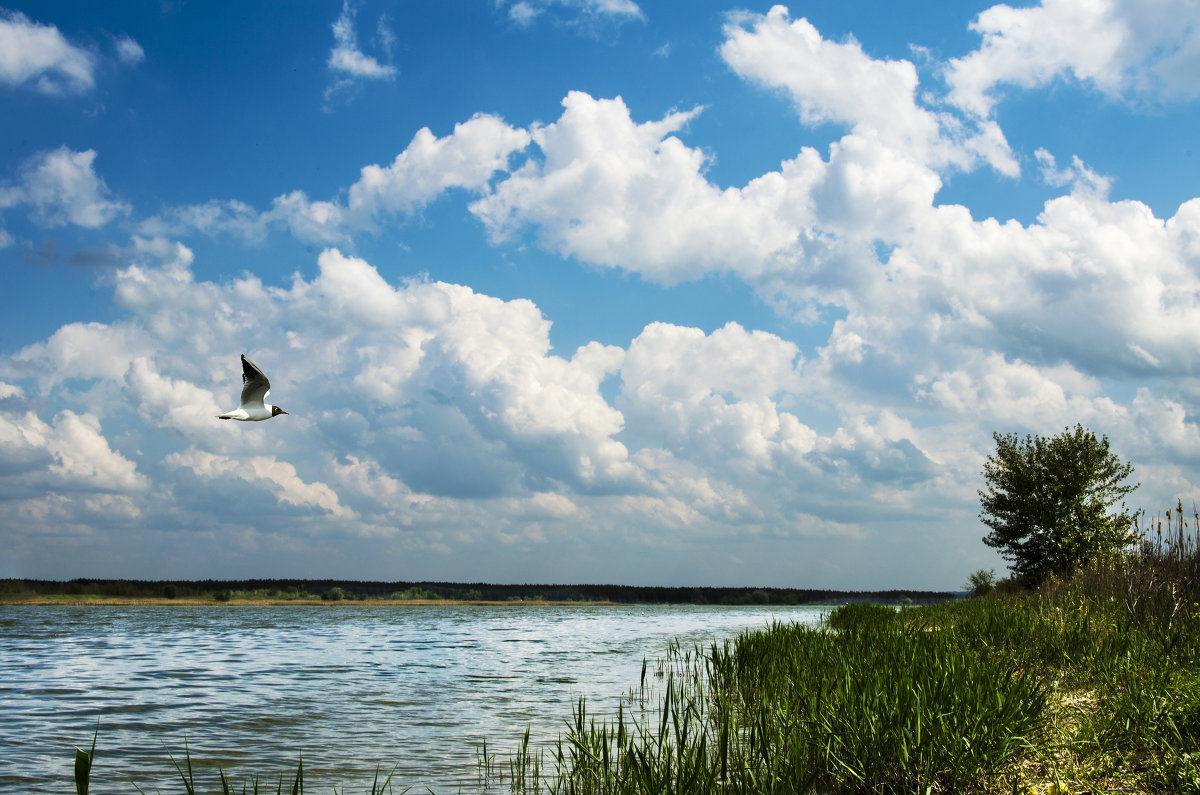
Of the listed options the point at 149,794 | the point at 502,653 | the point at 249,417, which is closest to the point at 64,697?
the point at 249,417

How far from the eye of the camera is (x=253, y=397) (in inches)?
604

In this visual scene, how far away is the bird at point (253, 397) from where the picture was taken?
15.0m

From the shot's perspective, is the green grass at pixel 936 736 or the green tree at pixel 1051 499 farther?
the green tree at pixel 1051 499

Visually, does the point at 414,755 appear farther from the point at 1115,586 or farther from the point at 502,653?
the point at 502,653

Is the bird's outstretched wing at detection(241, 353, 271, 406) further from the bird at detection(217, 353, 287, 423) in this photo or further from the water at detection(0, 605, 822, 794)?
the water at detection(0, 605, 822, 794)

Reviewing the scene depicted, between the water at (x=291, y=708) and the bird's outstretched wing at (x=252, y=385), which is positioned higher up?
the bird's outstretched wing at (x=252, y=385)

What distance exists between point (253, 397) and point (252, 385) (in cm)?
29

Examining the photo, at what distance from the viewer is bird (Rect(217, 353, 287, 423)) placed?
49.1 feet

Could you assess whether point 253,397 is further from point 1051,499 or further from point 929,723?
point 1051,499

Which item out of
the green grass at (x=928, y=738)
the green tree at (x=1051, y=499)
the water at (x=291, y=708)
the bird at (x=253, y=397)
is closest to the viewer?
the green grass at (x=928, y=738)

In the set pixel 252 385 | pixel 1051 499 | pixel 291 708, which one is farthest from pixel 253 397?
pixel 1051 499

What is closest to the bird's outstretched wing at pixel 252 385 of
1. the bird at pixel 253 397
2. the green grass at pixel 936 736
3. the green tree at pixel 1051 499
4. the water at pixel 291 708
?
the bird at pixel 253 397

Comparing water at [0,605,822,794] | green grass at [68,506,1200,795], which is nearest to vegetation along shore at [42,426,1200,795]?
green grass at [68,506,1200,795]

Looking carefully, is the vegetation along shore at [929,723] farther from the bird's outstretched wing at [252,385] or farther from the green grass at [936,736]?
the bird's outstretched wing at [252,385]
